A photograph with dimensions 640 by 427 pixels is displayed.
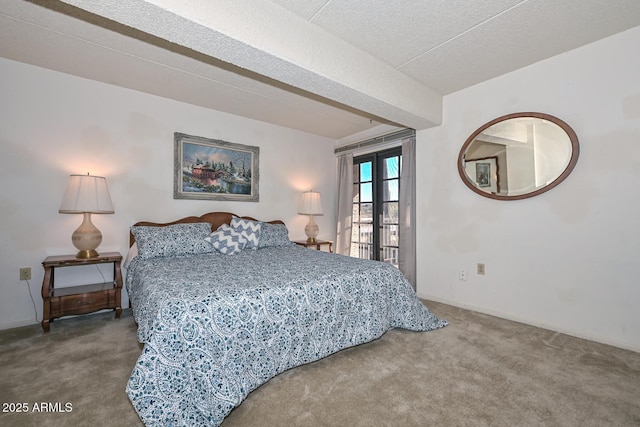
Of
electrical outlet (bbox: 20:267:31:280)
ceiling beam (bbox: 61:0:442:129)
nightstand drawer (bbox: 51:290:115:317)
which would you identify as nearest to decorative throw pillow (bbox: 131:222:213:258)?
nightstand drawer (bbox: 51:290:115:317)

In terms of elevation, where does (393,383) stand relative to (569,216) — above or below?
below

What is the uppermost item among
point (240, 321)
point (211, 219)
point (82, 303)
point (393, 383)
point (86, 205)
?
point (86, 205)

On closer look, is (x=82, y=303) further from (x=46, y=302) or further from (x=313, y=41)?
(x=313, y=41)

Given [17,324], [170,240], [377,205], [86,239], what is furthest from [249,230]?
[17,324]

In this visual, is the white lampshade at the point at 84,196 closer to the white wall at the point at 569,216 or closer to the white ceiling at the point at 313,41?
the white ceiling at the point at 313,41

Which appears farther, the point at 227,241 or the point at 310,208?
the point at 310,208

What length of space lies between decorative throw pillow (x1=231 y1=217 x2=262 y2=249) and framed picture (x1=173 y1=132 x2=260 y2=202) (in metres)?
0.54

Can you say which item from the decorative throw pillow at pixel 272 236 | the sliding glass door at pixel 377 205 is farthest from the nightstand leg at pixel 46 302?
the sliding glass door at pixel 377 205

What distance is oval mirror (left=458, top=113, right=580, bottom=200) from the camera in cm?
242

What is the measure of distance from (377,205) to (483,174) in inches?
63.8

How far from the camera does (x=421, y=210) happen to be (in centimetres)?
349

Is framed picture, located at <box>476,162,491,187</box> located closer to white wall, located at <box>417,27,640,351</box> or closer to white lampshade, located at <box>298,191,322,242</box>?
white wall, located at <box>417,27,640,351</box>

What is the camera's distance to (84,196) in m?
2.59

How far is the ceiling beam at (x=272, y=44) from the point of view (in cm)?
155
